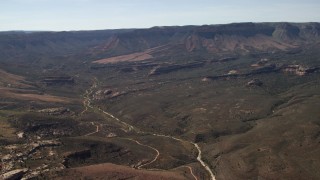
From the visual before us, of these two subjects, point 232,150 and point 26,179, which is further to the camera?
point 232,150

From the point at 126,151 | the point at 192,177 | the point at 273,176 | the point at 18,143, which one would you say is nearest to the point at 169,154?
the point at 126,151

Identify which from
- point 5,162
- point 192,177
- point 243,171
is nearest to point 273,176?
point 243,171

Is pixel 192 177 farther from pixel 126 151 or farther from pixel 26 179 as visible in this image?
pixel 26 179

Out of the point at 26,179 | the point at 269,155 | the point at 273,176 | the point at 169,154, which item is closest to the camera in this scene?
the point at 26,179

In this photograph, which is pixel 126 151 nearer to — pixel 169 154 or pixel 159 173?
pixel 169 154

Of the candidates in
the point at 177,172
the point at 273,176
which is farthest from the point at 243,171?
the point at 177,172

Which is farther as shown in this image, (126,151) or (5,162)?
(126,151)

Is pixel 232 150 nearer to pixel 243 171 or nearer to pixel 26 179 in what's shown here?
pixel 243 171

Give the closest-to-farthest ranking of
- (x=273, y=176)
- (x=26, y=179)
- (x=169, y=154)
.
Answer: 1. (x=26, y=179)
2. (x=273, y=176)
3. (x=169, y=154)
